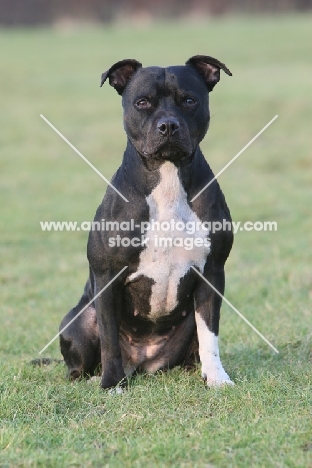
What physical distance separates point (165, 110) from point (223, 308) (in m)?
3.03

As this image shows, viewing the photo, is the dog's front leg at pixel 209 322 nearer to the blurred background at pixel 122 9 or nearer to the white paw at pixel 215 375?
the white paw at pixel 215 375

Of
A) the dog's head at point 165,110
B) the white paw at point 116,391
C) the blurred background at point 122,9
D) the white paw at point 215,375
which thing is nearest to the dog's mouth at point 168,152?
the dog's head at point 165,110

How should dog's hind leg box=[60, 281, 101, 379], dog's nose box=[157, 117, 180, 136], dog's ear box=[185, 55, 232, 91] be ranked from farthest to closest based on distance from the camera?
dog's hind leg box=[60, 281, 101, 379] < dog's ear box=[185, 55, 232, 91] < dog's nose box=[157, 117, 180, 136]

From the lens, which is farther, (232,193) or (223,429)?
(232,193)

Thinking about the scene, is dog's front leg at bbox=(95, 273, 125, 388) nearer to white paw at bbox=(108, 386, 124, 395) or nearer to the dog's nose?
white paw at bbox=(108, 386, 124, 395)

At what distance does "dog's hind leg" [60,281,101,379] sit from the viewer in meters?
5.30

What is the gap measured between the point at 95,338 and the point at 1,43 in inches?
1202

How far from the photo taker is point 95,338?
5.32m

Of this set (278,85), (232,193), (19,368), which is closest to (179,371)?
(19,368)

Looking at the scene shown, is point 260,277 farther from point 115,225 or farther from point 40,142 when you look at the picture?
point 40,142

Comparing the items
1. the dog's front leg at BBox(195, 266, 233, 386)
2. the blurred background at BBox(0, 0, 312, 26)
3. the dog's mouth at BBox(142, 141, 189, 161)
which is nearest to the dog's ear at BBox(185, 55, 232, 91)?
the dog's mouth at BBox(142, 141, 189, 161)

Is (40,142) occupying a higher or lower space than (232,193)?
lower

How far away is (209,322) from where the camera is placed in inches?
199

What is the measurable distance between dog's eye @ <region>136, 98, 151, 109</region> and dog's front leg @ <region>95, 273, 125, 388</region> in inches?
38.3
